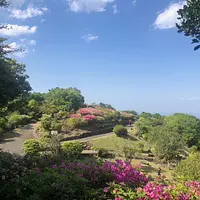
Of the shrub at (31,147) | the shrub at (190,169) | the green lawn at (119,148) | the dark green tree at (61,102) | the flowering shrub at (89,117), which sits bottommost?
the green lawn at (119,148)

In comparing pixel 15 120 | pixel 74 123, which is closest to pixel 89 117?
pixel 74 123

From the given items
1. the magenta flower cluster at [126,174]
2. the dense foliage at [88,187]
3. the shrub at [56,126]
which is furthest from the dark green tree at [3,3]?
the shrub at [56,126]

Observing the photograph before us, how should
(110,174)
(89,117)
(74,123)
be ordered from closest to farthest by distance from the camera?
(110,174)
(74,123)
(89,117)

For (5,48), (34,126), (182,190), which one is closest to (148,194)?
(182,190)

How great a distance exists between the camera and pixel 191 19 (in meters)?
2.92

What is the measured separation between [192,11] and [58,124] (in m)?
19.0

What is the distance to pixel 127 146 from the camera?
46.6ft

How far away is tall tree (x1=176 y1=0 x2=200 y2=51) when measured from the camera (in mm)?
2831

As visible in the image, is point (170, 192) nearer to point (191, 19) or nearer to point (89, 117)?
point (191, 19)

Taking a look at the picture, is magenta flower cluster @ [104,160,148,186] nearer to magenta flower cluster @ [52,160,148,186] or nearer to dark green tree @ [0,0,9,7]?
magenta flower cluster @ [52,160,148,186]

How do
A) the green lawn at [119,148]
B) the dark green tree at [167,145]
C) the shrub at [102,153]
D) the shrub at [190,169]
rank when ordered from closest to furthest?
the shrub at [190,169] < the green lawn at [119,148] < the dark green tree at [167,145] < the shrub at [102,153]

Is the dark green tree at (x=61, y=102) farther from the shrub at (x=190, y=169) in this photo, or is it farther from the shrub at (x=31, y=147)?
the shrub at (x=190, y=169)

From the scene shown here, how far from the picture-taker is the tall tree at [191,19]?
2.83 m

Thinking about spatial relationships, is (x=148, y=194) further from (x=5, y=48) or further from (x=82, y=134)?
(x=82, y=134)
